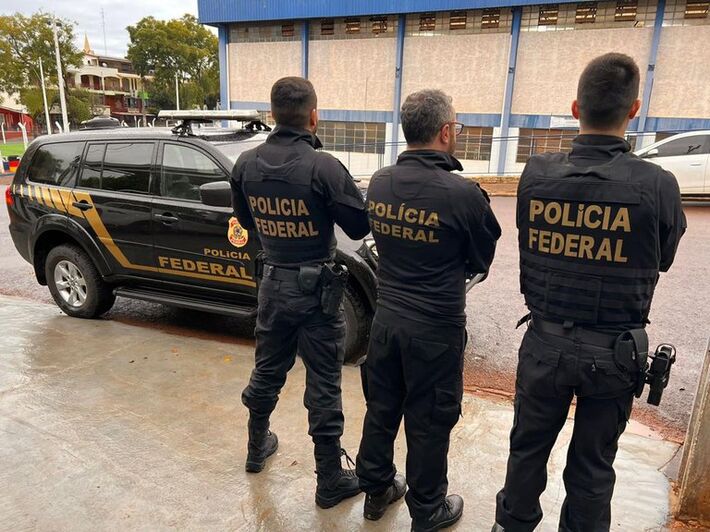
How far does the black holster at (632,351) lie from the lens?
6.24 feet

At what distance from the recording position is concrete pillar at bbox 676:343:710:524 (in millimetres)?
2352

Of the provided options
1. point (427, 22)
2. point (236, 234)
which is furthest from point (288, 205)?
point (427, 22)

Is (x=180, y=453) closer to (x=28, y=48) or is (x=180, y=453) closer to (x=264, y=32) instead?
(x=264, y=32)

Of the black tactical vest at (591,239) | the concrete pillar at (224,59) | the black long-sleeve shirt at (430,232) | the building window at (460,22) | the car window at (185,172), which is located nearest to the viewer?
the black tactical vest at (591,239)

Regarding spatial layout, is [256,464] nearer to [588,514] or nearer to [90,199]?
[588,514]

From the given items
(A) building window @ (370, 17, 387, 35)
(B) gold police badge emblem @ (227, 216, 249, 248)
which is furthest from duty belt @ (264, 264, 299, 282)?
(A) building window @ (370, 17, 387, 35)

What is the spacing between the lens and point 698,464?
2404 mm

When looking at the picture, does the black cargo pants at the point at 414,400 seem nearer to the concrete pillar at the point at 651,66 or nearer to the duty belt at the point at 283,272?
the duty belt at the point at 283,272

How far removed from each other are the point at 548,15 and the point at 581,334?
21.3m

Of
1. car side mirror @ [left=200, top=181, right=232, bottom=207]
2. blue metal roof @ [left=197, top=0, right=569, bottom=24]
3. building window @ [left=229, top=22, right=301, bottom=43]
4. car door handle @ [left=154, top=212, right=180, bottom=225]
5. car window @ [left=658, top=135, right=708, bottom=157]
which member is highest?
blue metal roof @ [left=197, top=0, right=569, bottom=24]

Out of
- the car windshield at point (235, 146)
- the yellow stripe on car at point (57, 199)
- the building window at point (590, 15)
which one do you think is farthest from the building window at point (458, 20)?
the yellow stripe on car at point (57, 199)

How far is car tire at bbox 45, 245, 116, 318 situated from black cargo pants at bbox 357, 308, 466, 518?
11.7 feet

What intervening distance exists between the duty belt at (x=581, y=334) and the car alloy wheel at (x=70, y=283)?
445 centimetres

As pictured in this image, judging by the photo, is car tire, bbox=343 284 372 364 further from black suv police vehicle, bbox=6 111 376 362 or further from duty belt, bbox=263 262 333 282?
duty belt, bbox=263 262 333 282
